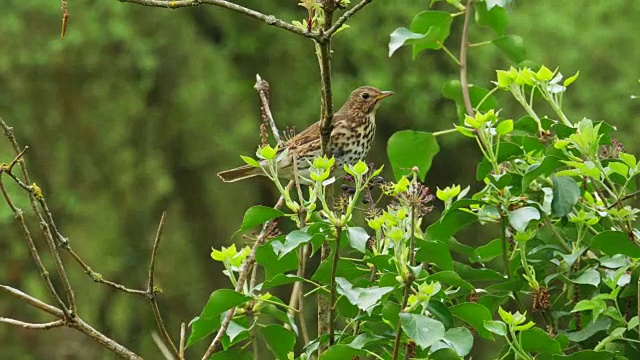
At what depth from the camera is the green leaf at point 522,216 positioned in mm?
1343

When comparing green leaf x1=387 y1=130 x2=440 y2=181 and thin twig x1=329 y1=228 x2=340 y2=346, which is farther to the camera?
green leaf x1=387 y1=130 x2=440 y2=181

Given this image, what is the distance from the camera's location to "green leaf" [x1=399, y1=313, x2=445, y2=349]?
1121 millimetres

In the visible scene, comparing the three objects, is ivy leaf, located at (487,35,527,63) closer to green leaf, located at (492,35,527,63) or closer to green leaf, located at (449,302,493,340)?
green leaf, located at (492,35,527,63)

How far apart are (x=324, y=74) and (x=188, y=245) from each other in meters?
6.92

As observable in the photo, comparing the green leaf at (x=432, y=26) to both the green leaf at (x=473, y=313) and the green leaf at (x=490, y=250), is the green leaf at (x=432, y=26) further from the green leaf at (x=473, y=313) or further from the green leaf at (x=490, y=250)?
the green leaf at (x=473, y=313)

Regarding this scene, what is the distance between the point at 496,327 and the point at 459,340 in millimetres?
43

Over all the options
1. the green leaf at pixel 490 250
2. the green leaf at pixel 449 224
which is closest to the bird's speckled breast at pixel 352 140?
the green leaf at pixel 490 250

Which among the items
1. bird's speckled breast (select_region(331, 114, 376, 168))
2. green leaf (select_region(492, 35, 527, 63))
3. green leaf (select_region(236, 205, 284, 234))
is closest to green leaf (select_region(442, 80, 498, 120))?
green leaf (select_region(492, 35, 527, 63))

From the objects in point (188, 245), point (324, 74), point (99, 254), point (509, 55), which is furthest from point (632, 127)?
→ point (324, 74)

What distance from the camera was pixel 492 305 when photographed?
145 cm

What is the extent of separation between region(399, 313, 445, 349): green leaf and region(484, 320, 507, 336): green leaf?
0.35 feet

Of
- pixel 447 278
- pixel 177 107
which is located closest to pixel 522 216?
pixel 447 278

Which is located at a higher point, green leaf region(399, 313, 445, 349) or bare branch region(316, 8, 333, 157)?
bare branch region(316, 8, 333, 157)

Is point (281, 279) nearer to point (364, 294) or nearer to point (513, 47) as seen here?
point (364, 294)
